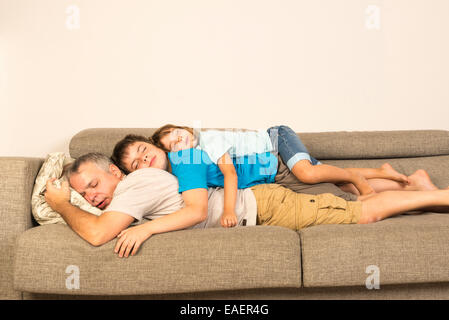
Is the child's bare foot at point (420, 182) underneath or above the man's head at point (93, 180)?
underneath

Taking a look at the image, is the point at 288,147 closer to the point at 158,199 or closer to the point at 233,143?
the point at 233,143

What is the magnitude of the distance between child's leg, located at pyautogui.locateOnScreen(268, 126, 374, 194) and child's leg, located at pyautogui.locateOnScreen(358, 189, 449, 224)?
236 millimetres

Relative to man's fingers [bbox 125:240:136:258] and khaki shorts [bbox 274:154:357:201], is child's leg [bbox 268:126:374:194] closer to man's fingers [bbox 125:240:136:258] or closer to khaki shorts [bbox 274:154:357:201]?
khaki shorts [bbox 274:154:357:201]

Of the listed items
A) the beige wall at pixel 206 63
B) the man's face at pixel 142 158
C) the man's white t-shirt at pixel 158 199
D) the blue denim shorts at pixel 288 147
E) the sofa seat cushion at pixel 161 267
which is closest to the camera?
the sofa seat cushion at pixel 161 267

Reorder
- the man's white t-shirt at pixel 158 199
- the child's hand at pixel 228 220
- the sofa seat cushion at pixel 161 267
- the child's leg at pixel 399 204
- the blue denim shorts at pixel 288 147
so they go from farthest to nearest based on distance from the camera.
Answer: the blue denim shorts at pixel 288 147, the child's leg at pixel 399 204, the child's hand at pixel 228 220, the man's white t-shirt at pixel 158 199, the sofa seat cushion at pixel 161 267

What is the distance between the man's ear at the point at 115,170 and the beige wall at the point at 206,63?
950 millimetres

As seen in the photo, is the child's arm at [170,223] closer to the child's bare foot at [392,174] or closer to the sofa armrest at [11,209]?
the sofa armrest at [11,209]

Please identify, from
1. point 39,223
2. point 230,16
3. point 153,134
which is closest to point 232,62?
point 230,16

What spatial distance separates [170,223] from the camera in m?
1.66

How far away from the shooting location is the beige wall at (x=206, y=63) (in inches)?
113

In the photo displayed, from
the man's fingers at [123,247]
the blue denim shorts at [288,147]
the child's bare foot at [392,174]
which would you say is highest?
the blue denim shorts at [288,147]

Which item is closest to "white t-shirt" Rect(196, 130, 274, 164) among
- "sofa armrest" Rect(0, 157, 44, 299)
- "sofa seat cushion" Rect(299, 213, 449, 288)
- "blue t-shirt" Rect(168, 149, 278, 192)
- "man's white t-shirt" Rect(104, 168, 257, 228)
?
"blue t-shirt" Rect(168, 149, 278, 192)

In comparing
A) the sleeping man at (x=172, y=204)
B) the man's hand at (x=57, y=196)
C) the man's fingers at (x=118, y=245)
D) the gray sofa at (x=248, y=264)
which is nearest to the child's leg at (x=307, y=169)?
the sleeping man at (x=172, y=204)
